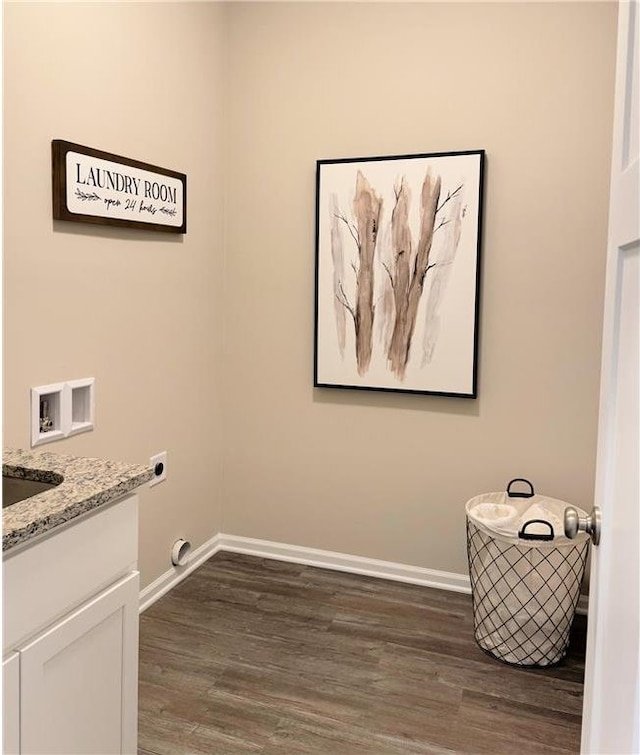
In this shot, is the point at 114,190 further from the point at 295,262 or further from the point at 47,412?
the point at 295,262

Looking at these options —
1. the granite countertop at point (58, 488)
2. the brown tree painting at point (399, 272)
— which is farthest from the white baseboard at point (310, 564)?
the granite countertop at point (58, 488)

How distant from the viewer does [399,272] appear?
9.22 ft

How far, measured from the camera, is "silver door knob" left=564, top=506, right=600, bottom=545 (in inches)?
48.7

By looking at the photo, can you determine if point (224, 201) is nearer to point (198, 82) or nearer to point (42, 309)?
point (198, 82)

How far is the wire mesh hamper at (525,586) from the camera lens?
7.57 feet

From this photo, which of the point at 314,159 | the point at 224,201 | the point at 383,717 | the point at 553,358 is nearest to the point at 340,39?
the point at 314,159

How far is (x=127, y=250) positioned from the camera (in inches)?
96.3

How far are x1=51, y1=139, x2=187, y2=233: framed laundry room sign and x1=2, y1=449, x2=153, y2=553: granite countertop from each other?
826 millimetres

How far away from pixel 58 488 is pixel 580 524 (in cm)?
102

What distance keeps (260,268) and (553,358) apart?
4.16ft

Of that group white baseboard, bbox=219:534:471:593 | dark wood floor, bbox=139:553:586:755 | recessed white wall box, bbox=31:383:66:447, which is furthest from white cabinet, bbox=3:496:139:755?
A: white baseboard, bbox=219:534:471:593

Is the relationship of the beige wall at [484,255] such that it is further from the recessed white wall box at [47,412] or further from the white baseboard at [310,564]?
the recessed white wall box at [47,412]

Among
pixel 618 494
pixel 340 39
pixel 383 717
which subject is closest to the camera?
pixel 618 494

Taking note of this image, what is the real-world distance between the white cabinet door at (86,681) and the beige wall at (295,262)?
74cm
